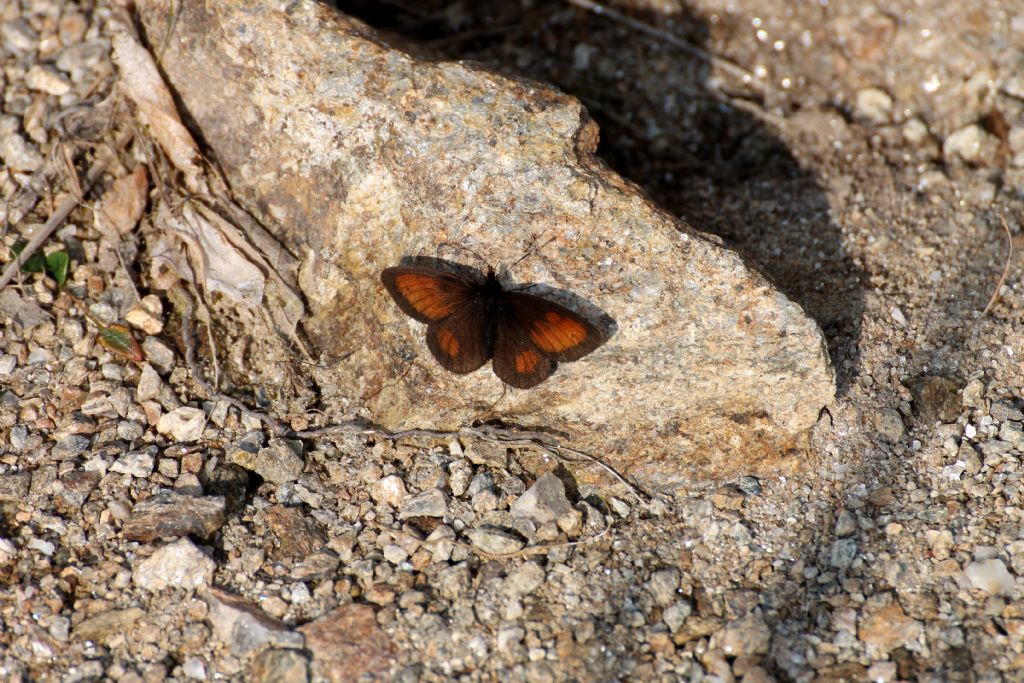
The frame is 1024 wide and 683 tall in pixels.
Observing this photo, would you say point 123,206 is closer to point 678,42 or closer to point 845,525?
point 678,42

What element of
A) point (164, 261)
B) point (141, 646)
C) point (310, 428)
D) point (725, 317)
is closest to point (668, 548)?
point (725, 317)

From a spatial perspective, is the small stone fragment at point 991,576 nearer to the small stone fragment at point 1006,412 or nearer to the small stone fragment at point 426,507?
the small stone fragment at point 1006,412

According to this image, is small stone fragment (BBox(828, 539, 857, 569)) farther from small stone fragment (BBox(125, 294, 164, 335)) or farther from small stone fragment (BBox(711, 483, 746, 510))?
small stone fragment (BBox(125, 294, 164, 335))

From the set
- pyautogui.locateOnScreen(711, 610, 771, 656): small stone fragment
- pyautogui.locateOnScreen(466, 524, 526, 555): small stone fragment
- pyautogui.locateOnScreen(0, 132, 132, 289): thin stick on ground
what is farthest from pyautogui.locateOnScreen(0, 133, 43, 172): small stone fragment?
pyautogui.locateOnScreen(711, 610, 771, 656): small stone fragment

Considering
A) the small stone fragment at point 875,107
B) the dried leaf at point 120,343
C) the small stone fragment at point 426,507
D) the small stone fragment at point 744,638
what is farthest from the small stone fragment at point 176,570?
the small stone fragment at point 875,107

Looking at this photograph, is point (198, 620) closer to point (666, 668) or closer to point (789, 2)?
point (666, 668)
